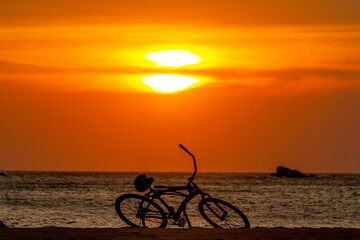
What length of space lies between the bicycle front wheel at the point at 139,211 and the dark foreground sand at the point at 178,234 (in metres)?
0.97

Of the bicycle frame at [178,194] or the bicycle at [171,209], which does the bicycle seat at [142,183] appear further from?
the bicycle frame at [178,194]

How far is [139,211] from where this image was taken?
14711mm

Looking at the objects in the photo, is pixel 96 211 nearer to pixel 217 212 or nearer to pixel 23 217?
pixel 23 217

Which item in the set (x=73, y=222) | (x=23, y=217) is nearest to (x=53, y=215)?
(x=23, y=217)

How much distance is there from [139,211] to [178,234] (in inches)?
77.1

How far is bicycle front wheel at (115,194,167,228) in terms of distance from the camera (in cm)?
1462

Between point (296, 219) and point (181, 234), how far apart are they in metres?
33.3

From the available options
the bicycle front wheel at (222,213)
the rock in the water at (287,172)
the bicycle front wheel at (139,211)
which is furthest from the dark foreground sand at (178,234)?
the rock in the water at (287,172)

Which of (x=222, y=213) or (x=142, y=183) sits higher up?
(x=142, y=183)

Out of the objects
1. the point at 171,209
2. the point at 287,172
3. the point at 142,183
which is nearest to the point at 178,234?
the point at 171,209

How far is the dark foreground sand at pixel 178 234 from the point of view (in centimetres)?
1255

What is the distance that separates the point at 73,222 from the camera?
39.6m

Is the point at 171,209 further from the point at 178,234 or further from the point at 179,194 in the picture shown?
the point at 178,234

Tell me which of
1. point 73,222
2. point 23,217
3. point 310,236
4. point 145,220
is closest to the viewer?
point 310,236
